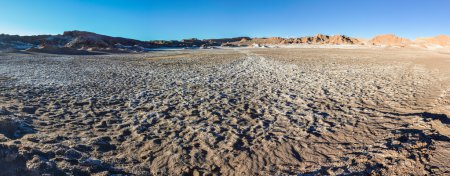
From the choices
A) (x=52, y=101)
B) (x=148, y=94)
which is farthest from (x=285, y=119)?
(x=52, y=101)

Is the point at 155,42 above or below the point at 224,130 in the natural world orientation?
above

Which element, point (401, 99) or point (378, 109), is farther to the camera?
point (401, 99)

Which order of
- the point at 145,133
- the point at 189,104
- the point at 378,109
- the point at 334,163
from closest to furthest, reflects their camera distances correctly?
the point at 334,163
the point at 145,133
the point at 378,109
the point at 189,104

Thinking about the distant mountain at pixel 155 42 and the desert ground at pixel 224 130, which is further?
the distant mountain at pixel 155 42

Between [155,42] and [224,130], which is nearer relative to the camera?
[224,130]

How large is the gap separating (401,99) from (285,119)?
544cm

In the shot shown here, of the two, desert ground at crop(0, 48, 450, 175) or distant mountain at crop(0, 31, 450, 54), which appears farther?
distant mountain at crop(0, 31, 450, 54)

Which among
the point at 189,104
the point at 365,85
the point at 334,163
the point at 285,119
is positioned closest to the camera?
the point at 334,163

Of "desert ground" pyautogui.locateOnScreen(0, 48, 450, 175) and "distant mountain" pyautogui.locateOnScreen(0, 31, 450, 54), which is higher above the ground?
"distant mountain" pyautogui.locateOnScreen(0, 31, 450, 54)

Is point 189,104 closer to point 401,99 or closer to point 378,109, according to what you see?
point 378,109

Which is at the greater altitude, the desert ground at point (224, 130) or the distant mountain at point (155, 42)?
the distant mountain at point (155, 42)

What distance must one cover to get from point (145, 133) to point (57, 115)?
3421 mm

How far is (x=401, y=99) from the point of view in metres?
11.0

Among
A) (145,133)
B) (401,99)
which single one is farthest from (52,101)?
(401,99)
